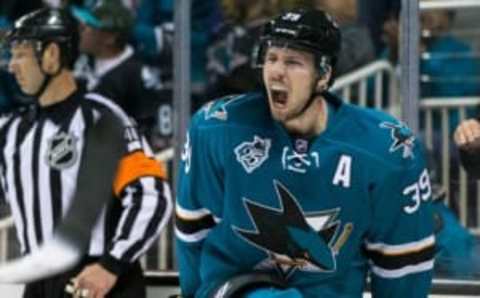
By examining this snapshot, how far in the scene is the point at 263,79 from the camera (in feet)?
11.6

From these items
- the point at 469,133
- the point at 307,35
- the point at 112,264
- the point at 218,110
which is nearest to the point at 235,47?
the point at 112,264

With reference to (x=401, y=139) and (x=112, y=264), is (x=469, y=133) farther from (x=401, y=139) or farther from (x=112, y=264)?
(x=112, y=264)

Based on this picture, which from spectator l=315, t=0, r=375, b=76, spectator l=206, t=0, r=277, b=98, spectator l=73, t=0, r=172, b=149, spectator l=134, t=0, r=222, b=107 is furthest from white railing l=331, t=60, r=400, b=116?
spectator l=73, t=0, r=172, b=149

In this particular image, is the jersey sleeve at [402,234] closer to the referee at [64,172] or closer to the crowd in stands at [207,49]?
the referee at [64,172]

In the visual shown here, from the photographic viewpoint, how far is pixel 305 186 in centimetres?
345

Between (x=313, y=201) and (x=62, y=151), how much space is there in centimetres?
125

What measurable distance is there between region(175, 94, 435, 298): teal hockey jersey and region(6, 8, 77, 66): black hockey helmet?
1091 mm

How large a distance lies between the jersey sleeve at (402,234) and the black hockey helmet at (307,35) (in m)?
0.30

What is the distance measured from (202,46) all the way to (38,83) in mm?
918

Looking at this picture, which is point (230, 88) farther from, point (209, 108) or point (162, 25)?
point (209, 108)

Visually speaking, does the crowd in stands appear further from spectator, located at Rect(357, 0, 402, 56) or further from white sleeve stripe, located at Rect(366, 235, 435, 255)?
white sleeve stripe, located at Rect(366, 235, 435, 255)

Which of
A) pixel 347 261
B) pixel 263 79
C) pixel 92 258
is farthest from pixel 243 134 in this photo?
pixel 92 258

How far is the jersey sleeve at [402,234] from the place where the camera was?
11.4 feet

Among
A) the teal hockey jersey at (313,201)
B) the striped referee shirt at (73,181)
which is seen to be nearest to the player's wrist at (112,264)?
the striped referee shirt at (73,181)
